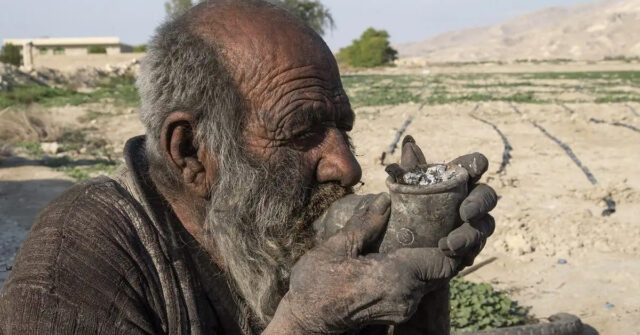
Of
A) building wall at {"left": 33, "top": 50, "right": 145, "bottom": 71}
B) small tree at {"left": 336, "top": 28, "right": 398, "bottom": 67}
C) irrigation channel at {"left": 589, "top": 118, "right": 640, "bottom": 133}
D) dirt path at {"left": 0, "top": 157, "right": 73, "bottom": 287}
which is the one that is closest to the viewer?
dirt path at {"left": 0, "top": 157, "right": 73, "bottom": 287}

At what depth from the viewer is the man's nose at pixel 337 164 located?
191cm

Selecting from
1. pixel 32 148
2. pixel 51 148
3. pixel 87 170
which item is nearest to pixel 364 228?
pixel 87 170

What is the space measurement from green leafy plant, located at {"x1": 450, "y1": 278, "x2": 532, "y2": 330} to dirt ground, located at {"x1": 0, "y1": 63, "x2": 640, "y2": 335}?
192mm

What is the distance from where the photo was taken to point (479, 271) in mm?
5828

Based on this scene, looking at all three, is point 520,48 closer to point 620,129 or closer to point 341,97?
point 620,129

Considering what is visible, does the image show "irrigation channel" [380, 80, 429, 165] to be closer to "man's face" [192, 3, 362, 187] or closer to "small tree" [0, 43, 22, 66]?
"man's face" [192, 3, 362, 187]

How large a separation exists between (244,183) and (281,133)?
177mm

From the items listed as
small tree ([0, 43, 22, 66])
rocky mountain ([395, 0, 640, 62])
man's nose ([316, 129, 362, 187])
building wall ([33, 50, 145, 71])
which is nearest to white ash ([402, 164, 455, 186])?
man's nose ([316, 129, 362, 187])

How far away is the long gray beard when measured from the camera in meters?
1.96

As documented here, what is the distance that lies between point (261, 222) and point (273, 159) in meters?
0.18

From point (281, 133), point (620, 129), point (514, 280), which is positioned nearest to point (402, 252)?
point (281, 133)

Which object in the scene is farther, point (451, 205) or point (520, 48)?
point (520, 48)

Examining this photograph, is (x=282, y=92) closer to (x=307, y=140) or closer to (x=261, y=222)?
(x=307, y=140)

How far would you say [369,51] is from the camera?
61.2m
